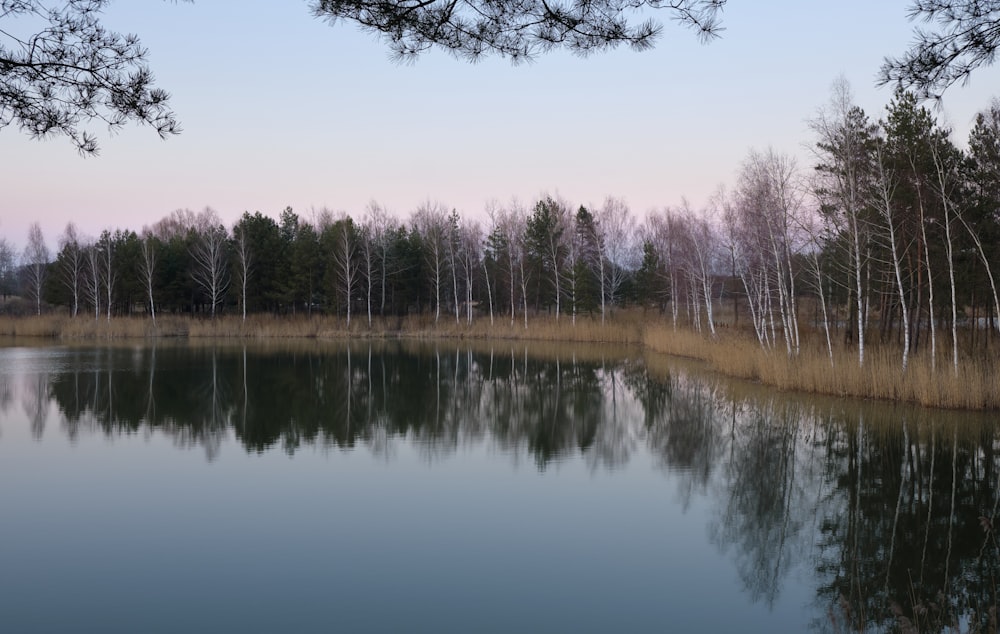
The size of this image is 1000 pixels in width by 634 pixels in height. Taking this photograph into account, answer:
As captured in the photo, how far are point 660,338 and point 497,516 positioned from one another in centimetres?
2304

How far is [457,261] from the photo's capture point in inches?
2013

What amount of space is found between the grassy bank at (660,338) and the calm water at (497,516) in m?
0.67

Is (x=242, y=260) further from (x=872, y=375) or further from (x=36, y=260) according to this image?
(x=872, y=375)

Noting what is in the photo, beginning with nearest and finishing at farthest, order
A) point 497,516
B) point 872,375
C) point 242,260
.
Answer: point 497,516
point 872,375
point 242,260

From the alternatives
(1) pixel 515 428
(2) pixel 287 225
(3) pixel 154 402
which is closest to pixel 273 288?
(2) pixel 287 225

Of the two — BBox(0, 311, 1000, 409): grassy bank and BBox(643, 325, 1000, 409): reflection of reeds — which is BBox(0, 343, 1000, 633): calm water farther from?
BBox(0, 311, 1000, 409): grassy bank

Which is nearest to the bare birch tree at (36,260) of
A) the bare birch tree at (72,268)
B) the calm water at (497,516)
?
the bare birch tree at (72,268)

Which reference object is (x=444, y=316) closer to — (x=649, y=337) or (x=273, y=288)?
(x=273, y=288)

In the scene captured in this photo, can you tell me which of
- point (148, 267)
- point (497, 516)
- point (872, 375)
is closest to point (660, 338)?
point (872, 375)

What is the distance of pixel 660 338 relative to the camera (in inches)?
1218

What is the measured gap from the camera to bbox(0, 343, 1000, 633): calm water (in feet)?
20.4

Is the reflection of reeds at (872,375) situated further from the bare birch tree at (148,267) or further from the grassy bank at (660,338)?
the bare birch tree at (148,267)

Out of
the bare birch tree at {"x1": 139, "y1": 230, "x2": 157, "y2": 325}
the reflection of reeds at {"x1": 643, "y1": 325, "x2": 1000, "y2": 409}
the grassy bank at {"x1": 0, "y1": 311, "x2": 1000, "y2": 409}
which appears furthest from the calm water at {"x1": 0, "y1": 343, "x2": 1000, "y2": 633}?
the bare birch tree at {"x1": 139, "y1": 230, "x2": 157, "y2": 325}

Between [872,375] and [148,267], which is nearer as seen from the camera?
[872,375]
